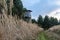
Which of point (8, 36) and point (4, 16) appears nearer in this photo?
point (8, 36)

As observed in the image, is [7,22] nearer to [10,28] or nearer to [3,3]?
[10,28]

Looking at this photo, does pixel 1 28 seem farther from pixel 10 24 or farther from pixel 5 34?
pixel 10 24

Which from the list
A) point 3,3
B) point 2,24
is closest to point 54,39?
point 3,3

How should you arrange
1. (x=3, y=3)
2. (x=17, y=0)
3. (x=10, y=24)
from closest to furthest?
1. (x=10, y=24)
2. (x=3, y=3)
3. (x=17, y=0)

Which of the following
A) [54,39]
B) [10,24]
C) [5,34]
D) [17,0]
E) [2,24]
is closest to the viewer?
[5,34]

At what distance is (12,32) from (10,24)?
1.08 feet

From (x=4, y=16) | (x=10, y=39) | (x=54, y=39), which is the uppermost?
(x=4, y=16)

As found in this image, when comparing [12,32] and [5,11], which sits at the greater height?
[5,11]

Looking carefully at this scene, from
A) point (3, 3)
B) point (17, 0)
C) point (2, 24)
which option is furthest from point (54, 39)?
point (17, 0)

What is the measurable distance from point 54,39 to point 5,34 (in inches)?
280

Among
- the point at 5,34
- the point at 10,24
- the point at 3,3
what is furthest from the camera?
the point at 3,3

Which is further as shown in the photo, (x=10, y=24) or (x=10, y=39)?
(x=10, y=24)

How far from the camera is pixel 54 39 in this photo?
13477mm

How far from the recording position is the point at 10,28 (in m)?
7.39
